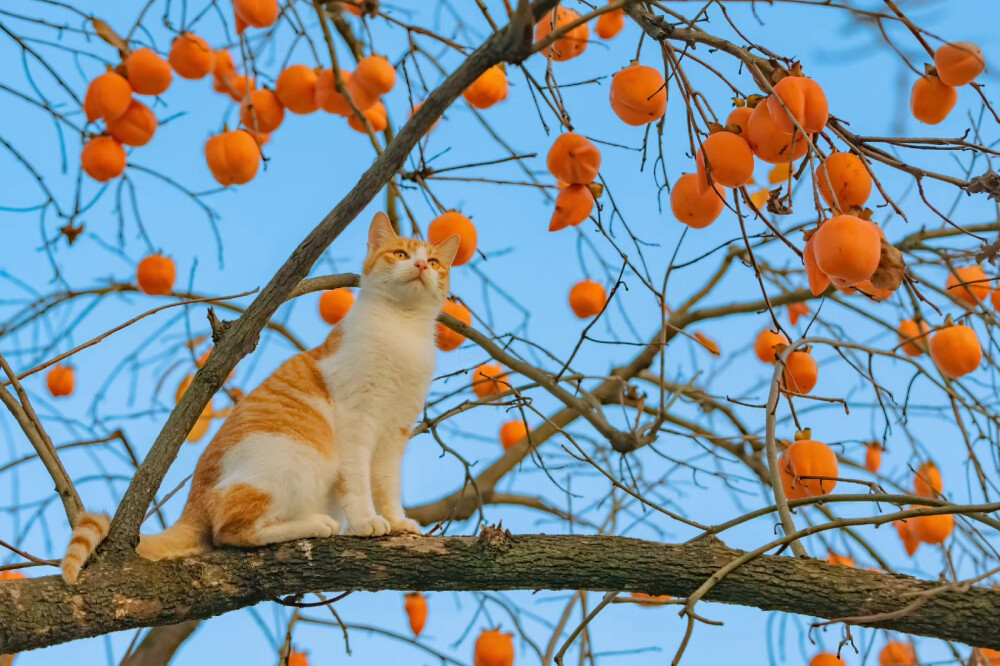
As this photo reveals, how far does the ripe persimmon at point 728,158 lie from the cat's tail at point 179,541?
1.40 metres

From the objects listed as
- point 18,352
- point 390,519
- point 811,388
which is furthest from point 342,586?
point 18,352

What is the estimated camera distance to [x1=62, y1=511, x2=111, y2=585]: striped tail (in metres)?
1.83

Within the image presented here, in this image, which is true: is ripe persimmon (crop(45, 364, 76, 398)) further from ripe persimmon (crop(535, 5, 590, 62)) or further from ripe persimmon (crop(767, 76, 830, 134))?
ripe persimmon (crop(767, 76, 830, 134))

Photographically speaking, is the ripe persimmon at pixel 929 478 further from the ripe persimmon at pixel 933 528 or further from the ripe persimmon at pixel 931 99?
the ripe persimmon at pixel 931 99

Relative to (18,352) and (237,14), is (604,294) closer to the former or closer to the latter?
(237,14)

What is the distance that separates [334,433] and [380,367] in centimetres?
22

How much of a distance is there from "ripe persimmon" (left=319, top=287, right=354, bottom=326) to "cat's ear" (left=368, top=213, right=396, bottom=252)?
239mm

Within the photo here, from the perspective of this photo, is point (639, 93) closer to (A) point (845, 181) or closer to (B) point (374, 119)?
(A) point (845, 181)

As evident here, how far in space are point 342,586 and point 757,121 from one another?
1.32 metres

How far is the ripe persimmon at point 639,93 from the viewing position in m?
1.96

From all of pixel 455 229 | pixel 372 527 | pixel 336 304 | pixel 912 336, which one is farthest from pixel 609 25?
pixel 372 527

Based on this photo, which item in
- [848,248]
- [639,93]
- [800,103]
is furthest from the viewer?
[639,93]

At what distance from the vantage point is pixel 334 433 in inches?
94.1

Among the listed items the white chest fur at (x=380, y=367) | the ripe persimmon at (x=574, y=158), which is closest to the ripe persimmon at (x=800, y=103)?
the ripe persimmon at (x=574, y=158)
